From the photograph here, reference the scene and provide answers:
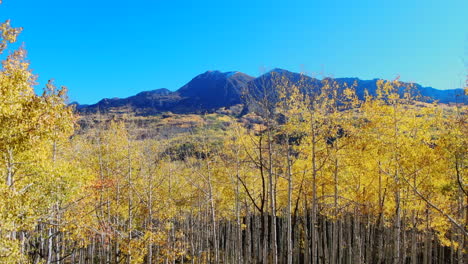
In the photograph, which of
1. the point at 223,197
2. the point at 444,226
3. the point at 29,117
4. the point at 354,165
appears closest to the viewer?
the point at 29,117

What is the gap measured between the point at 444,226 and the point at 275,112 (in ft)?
50.7

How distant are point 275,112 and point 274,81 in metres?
1.51

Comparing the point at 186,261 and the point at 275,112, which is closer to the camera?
the point at 275,112

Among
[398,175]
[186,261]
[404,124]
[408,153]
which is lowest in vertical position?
[186,261]

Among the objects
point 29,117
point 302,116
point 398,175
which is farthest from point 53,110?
point 398,175

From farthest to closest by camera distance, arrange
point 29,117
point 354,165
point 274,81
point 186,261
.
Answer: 1. point 186,261
2. point 354,165
3. point 274,81
4. point 29,117

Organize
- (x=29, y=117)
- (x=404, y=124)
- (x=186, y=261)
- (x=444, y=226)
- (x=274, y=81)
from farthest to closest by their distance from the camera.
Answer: (x=186, y=261) → (x=444, y=226) → (x=404, y=124) → (x=274, y=81) → (x=29, y=117)

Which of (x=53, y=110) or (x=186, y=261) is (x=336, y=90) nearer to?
(x=53, y=110)

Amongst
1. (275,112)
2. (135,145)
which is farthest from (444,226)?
(135,145)

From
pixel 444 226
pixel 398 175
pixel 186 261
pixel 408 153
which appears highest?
pixel 408 153

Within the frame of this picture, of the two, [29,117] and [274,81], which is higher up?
[274,81]

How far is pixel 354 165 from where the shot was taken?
1650 centimetres

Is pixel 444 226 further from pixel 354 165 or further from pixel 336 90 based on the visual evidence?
pixel 336 90

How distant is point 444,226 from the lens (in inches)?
766
